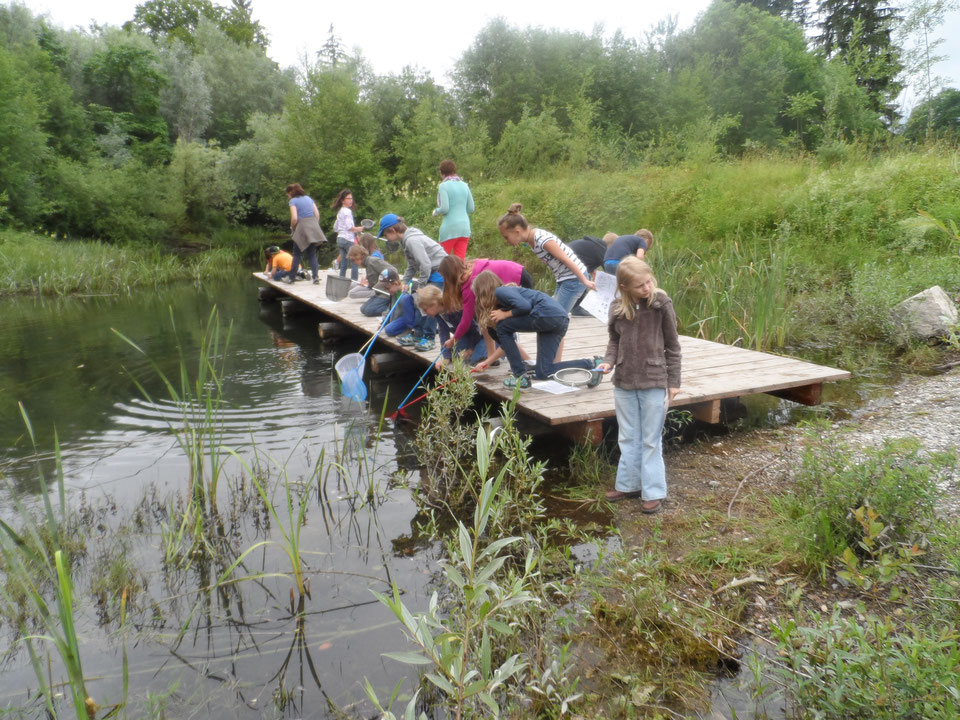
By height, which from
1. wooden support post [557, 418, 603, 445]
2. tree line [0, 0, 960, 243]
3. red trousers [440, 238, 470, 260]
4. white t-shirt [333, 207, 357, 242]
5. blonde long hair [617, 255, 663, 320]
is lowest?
wooden support post [557, 418, 603, 445]

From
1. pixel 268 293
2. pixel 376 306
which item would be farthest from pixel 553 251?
pixel 268 293

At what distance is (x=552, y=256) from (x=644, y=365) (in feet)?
8.08

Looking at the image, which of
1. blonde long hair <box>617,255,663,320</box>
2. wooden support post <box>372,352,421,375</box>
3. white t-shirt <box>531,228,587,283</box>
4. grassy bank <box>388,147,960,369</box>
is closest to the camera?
blonde long hair <box>617,255,663,320</box>

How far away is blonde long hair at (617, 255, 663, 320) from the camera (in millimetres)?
3857

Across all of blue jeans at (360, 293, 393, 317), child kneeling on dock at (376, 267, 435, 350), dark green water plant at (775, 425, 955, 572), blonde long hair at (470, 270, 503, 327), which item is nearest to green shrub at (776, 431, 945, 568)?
dark green water plant at (775, 425, 955, 572)

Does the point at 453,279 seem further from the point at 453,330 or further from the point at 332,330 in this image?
the point at 332,330

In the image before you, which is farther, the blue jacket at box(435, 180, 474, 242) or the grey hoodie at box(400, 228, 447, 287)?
the blue jacket at box(435, 180, 474, 242)

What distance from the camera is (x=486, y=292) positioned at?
512cm

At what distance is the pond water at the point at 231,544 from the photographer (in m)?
3.01

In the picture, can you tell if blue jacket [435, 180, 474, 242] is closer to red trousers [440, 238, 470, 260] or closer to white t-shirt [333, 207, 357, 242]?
red trousers [440, 238, 470, 260]

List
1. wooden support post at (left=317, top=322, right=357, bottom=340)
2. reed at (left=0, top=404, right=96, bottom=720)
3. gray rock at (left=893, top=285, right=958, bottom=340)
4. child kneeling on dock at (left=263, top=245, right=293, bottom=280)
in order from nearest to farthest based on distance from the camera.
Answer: reed at (left=0, top=404, right=96, bottom=720), gray rock at (left=893, top=285, right=958, bottom=340), wooden support post at (left=317, top=322, right=357, bottom=340), child kneeling on dock at (left=263, top=245, right=293, bottom=280)

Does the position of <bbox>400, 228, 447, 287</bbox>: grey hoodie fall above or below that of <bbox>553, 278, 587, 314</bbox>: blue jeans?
above

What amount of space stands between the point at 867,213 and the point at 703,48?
65.4ft

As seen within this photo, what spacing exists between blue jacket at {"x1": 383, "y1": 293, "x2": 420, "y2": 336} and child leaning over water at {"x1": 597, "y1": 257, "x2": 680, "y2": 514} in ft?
12.1
